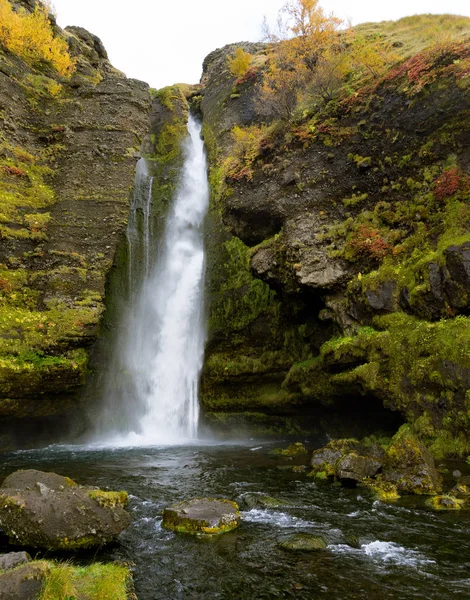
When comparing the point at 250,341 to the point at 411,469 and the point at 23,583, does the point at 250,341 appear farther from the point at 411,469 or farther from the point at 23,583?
the point at 23,583

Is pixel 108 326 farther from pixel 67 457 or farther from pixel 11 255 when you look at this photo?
pixel 67 457

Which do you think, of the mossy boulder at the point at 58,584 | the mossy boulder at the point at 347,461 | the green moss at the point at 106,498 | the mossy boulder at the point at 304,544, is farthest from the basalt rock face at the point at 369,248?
the mossy boulder at the point at 58,584

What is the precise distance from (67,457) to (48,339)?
5577 millimetres

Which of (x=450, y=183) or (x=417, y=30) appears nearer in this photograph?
(x=450, y=183)

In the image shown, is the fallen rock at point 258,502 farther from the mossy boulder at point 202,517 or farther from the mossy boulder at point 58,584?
the mossy boulder at point 58,584

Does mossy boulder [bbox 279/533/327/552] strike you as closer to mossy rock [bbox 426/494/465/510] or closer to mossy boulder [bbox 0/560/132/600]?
mossy boulder [bbox 0/560/132/600]

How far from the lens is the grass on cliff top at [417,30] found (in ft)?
76.5

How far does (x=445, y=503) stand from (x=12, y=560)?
9182 mm

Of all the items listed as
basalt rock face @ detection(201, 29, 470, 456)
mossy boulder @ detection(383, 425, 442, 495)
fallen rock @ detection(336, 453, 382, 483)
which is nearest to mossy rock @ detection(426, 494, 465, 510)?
mossy boulder @ detection(383, 425, 442, 495)

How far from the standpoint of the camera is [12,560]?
6.67 metres

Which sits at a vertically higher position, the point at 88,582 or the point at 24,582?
the point at 24,582

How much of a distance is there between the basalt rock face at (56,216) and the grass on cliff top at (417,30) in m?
18.6

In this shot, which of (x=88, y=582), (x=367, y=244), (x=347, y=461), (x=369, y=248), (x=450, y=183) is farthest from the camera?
(x=367, y=244)

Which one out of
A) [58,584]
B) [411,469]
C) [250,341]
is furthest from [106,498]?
[250,341]
